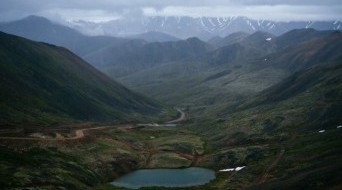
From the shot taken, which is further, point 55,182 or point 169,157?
point 169,157

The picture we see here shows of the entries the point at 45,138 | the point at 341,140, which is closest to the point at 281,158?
the point at 341,140

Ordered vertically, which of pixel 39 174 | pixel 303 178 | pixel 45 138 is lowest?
pixel 303 178

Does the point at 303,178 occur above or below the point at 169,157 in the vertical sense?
below

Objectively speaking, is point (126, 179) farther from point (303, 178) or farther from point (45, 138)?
point (303, 178)

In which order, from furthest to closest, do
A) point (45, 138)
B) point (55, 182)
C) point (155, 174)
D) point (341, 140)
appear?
1. point (45, 138)
2. point (155, 174)
3. point (341, 140)
4. point (55, 182)

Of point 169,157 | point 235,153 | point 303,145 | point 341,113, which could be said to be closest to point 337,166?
point 303,145

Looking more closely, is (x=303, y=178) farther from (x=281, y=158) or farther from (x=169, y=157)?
(x=169, y=157)

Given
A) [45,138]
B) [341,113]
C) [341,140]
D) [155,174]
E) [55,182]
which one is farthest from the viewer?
[341,113]
